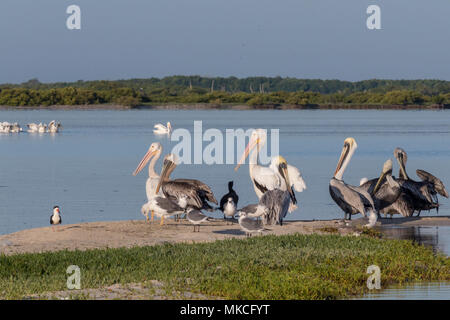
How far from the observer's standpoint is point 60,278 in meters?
8.18

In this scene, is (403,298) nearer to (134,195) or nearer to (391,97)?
(134,195)

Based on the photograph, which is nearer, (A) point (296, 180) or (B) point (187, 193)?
(B) point (187, 193)

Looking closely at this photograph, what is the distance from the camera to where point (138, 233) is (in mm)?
11914

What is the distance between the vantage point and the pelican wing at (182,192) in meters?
12.8

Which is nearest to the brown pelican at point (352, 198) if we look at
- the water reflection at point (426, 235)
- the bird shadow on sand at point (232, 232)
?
the water reflection at point (426, 235)

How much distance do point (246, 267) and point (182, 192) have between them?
4349 mm

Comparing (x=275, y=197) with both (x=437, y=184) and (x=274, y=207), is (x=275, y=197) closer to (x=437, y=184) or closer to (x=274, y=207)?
(x=274, y=207)

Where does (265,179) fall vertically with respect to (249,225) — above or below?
above

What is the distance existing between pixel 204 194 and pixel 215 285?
5448mm

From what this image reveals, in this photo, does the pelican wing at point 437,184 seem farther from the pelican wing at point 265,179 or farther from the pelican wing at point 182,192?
the pelican wing at point 182,192

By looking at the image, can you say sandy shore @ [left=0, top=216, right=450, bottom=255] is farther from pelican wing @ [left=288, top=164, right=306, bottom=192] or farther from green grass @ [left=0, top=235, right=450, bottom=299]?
pelican wing @ [left=288, top=164, right=306, bottom=192]

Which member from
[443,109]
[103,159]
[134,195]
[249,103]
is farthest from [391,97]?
[134,195]

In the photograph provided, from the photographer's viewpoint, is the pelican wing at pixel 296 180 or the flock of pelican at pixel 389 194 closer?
the flock of pelican at pixel 389 194

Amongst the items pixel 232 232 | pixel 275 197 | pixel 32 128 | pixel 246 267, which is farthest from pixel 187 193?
pixel 32 128
